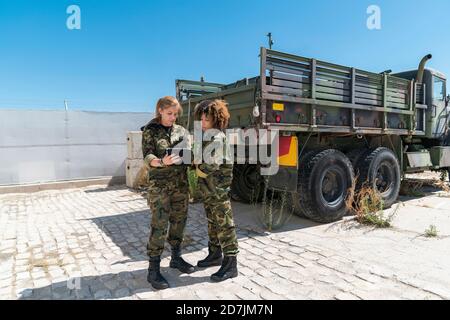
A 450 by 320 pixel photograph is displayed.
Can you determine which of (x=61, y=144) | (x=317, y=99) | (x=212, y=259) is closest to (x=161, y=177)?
(x=212, y=259)

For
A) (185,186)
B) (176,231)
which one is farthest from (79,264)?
(185,186)

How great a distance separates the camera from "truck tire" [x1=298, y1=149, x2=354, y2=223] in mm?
4328

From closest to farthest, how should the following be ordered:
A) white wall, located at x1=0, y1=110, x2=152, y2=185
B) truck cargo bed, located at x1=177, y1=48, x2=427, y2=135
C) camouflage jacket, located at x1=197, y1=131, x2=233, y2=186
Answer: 1. camouflage jacket, located at x1=197, y1=131, x2=233, y2=186
2. truck cargo bed, located at x1=177, y1=48, x2=427, y2=135
3. white wall, located at x1=0, y1=110, x2=152, y2=185

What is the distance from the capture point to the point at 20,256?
350cm

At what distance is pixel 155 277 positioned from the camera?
8.70ft

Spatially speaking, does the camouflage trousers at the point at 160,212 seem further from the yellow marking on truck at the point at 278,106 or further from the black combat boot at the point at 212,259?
the yellow marking on truck at the point at 278,106

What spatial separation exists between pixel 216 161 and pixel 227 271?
992mm

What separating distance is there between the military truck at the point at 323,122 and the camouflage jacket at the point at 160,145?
55.5 inches

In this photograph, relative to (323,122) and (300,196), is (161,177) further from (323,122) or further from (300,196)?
(323,122)

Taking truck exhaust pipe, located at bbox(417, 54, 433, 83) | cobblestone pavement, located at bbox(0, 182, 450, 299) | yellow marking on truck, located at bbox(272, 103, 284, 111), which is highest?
truck exhaust pipe, located at bbox(417, 54, 433, 83)

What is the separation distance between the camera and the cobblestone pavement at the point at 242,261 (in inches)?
101

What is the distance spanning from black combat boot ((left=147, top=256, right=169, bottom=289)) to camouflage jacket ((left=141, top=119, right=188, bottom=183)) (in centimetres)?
70

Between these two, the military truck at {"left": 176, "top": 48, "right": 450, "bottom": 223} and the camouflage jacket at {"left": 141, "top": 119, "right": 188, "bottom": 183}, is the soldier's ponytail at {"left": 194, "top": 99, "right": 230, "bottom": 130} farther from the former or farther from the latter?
the military truck at {"left": 176, "top": 48, "right": 450, "bottom": 223}

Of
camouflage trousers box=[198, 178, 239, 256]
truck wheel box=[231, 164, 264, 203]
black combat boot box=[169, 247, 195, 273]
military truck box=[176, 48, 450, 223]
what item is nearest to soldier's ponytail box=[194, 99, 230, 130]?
camouflage trousers box=[198, 178, 239, 256]
